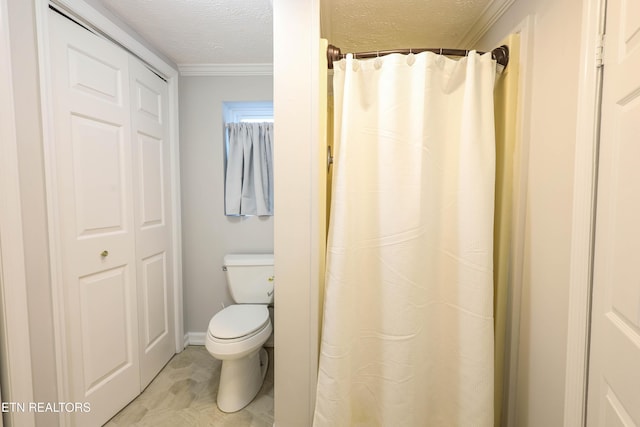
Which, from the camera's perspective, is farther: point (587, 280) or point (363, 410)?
point (363, 410)

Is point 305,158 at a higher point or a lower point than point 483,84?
lower

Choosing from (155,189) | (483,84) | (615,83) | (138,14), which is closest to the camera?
(615,83)

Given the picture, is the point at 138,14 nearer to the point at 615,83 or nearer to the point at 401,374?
the point at 615,83

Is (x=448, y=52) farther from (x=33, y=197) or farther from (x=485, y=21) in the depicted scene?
(x=33, y=197)

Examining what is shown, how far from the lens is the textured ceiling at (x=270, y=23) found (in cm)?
126

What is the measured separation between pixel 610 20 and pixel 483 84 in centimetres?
37

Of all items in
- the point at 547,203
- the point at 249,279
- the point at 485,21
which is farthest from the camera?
the point at 249,279

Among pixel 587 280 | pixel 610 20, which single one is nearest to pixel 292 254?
pixel 587 280

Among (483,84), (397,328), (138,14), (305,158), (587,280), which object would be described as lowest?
(397,328)

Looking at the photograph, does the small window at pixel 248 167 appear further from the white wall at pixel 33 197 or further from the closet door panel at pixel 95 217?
the white wall at pixel 33 197

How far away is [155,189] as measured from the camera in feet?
5.65

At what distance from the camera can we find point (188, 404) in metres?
1.51

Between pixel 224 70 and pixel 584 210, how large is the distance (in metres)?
2.28

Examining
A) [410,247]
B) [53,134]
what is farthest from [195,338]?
[410,247]
